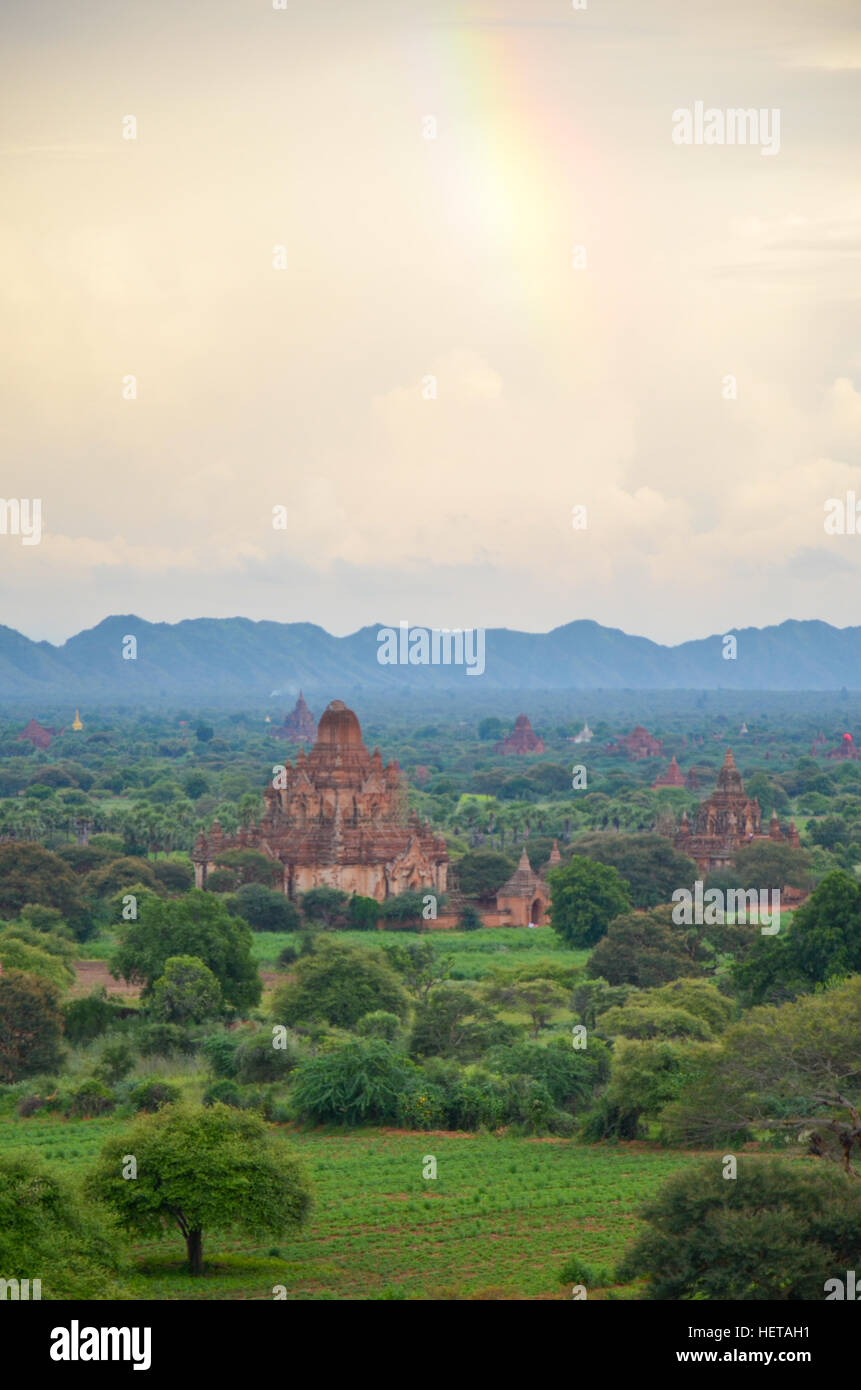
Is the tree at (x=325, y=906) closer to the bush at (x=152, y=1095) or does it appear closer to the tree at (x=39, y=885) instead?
the tree at (x=39, y=885)

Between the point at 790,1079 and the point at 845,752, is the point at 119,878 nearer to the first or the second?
the point at 790,1079

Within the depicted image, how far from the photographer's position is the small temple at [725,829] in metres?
80.6

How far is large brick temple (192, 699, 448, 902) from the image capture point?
71.5 m

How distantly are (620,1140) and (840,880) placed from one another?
14.6 meters

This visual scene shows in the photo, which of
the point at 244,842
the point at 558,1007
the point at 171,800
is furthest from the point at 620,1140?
the point at 171,800

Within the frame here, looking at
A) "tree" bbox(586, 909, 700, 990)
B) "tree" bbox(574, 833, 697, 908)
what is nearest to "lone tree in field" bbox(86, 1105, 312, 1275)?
"tree" bbox(586, 909, 700, 990)

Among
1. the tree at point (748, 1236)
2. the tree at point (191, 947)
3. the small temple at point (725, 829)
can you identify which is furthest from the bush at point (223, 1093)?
the small temple at point (725, 829)

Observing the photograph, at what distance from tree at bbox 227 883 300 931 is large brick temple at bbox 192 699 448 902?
10.2 feet

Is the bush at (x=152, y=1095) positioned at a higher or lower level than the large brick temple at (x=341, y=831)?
lower

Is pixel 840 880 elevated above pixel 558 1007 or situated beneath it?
elevated above

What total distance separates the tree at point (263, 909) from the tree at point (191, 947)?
15.4 meters

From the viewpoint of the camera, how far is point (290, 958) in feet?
194

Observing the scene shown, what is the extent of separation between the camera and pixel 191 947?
50.4 m
